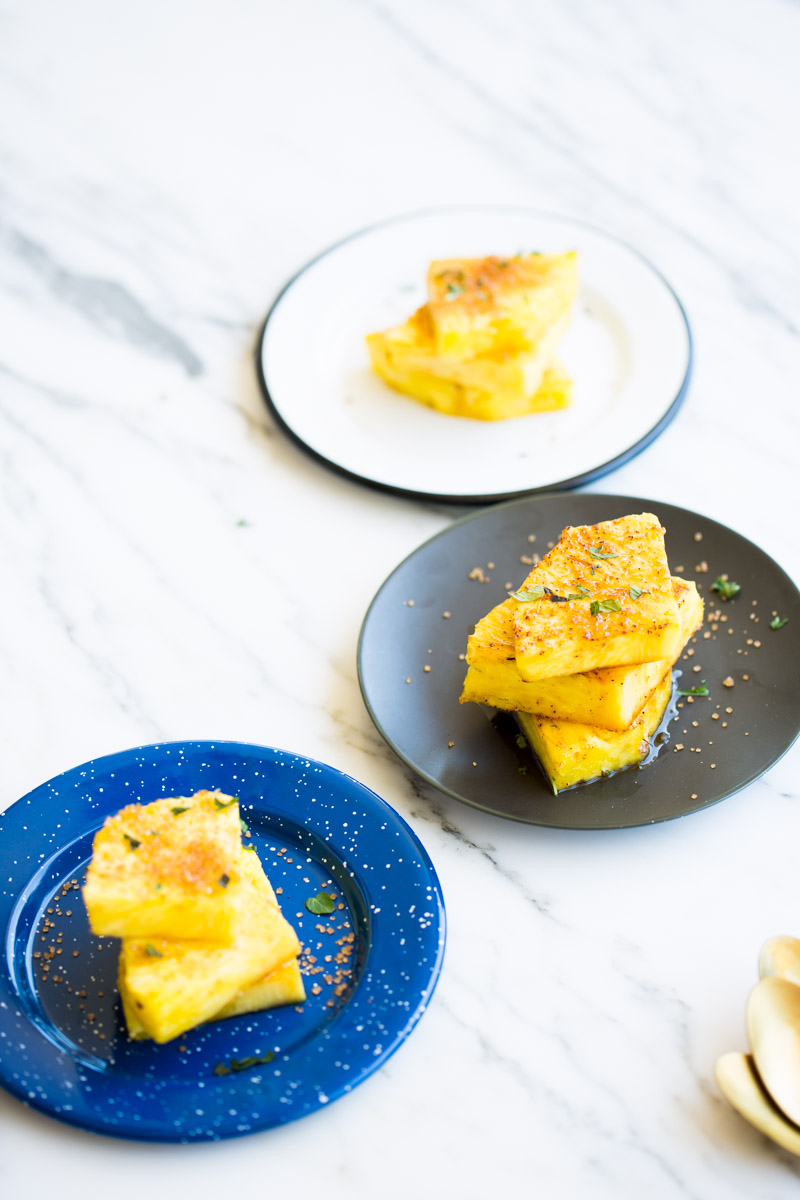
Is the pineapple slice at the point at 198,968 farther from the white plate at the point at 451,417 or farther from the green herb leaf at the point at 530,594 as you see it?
the white plate at the point at 451,417

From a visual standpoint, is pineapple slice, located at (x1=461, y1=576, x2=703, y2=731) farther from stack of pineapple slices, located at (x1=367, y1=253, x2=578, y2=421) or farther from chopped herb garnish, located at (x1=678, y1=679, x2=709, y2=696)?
stack of pineapple slices, located at (x1=367, y1=253, x2=578, y2=421)

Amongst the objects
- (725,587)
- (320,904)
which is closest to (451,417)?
(725,587)

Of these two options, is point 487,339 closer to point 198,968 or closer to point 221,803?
point 221,803

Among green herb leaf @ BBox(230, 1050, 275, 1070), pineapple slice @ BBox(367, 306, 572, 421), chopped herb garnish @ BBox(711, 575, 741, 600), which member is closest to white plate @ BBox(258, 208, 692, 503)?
pineapple slice @ BBox(367, 306, 572, 421)

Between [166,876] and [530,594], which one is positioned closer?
[166,876]

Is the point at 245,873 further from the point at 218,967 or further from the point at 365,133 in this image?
the point at 365,133

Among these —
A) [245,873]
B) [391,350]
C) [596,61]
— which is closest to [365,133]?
[596,61]
